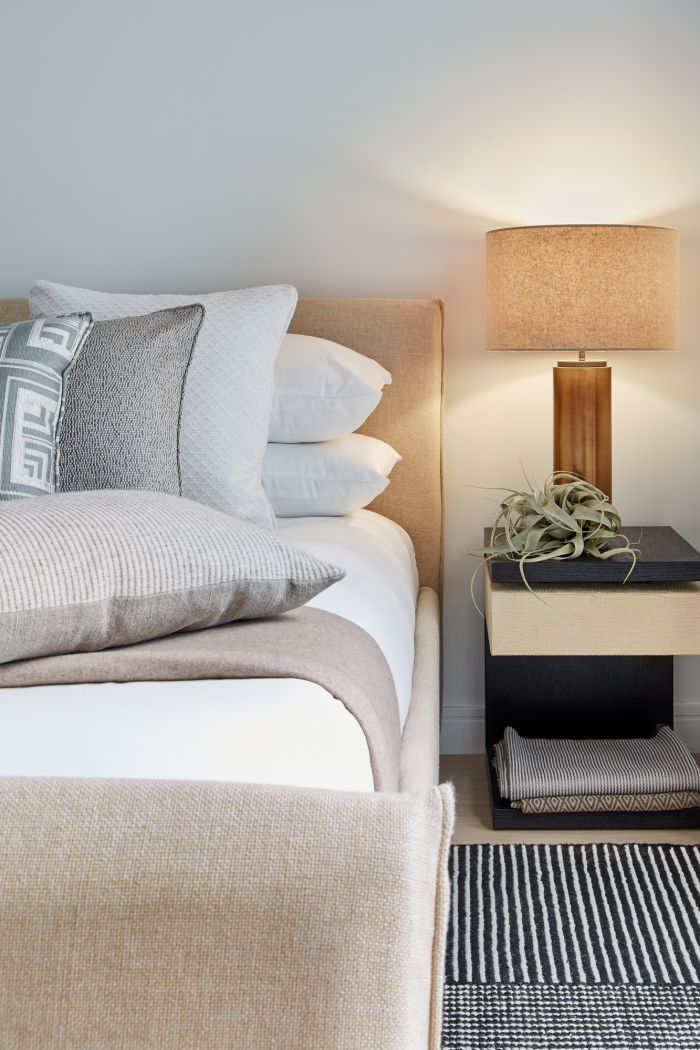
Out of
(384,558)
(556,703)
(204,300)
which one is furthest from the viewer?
(556,703)

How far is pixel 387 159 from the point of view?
2322 millimetres

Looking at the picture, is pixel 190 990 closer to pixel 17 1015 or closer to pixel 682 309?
pixel 17 1015

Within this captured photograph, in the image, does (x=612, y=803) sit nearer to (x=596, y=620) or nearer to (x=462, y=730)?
(x=596, y=620)

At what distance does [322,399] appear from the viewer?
1994 mm

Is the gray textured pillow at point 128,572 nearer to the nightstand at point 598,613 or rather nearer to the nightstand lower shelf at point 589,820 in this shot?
the nightstand at point 598,613

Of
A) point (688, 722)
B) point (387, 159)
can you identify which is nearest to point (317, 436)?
point (387, 159)

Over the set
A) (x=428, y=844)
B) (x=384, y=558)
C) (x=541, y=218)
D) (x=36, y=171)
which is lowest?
(x=384, y=558)

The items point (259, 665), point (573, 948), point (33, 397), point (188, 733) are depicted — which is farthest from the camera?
point (573, 948)

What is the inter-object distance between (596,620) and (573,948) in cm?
61

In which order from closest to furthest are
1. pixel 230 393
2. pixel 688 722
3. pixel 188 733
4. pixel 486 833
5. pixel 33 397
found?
pixel 188 733
pixel 33 397
pixel 230 393
pixel 486 833
pixel 688 722

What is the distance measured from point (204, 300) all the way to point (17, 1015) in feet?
5.18

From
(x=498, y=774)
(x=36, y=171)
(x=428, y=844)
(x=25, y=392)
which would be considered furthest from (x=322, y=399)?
(x=428, y=844)

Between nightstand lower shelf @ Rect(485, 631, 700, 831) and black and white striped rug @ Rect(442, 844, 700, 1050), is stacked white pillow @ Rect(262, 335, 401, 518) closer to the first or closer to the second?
nightstand lower shelf @ Rect(485, 631, 700, 831)

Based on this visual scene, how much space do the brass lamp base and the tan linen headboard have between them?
1.01ft
